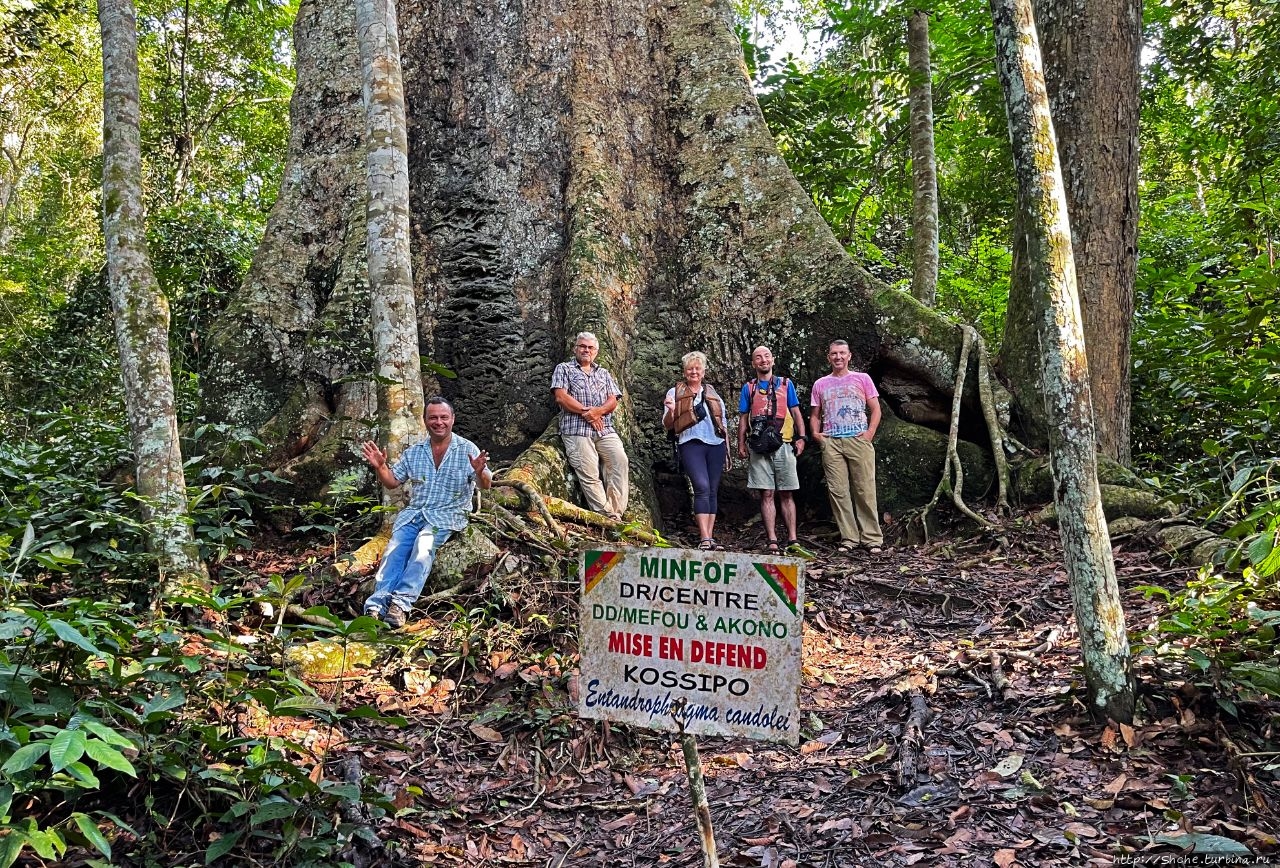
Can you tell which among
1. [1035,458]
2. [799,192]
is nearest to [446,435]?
[799,192]

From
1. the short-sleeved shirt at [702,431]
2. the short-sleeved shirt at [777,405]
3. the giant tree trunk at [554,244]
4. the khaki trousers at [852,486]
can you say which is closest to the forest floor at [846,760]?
the khaki trousers at [852,486]

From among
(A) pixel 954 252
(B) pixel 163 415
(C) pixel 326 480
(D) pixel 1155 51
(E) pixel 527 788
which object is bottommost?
(E) pixel 527 788

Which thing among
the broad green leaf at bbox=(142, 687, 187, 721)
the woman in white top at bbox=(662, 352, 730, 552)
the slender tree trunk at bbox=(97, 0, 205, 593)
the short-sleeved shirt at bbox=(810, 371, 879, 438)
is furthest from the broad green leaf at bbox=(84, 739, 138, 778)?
the short-sleeved shirt at bbox=(810, 371, 879, 438)

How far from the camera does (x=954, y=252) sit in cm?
1560

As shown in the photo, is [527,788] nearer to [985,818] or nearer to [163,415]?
[985,818]

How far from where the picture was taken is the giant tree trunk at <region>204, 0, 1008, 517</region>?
6898mm

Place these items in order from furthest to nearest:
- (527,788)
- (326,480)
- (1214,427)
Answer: (1214,427)
(326,480)
(527,788)

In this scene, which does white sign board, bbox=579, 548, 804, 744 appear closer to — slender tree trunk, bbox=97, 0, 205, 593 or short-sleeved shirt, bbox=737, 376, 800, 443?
slender tree trunk, bbox=97, 0, 205, 593

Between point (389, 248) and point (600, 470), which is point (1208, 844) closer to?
point (600, 470)

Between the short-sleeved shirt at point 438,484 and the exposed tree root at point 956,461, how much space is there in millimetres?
3669

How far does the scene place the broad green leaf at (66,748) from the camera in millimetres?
2291

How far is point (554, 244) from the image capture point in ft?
24.1

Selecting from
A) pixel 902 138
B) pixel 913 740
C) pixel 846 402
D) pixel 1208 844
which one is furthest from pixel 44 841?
pixel 902 138

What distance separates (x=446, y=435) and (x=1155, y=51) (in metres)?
9.74
